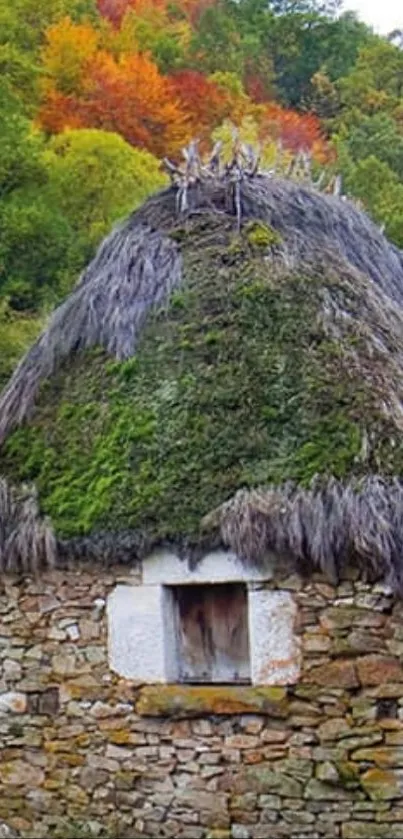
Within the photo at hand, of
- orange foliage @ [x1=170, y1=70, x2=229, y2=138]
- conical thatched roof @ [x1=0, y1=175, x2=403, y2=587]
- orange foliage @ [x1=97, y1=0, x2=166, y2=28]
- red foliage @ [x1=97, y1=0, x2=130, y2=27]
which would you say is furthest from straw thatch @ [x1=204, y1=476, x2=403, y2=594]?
red foliage @ [x1=97, y1=0, x2=130, y2=27]

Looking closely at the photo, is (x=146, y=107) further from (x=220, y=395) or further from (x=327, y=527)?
(x=327, y=527)

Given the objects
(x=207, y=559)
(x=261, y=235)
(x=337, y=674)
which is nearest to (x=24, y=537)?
(x=207, y=559)

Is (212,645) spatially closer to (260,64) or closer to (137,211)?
(137,211)

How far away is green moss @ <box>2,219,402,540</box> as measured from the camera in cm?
744

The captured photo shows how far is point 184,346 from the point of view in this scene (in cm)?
817

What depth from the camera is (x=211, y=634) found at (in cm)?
763

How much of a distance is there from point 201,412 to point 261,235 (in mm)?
1522

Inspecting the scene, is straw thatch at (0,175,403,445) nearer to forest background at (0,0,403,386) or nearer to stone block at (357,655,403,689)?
Answer: forest background at (0,0,403,386)

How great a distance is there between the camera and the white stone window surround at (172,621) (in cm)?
718

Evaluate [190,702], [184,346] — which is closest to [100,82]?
[184,346]

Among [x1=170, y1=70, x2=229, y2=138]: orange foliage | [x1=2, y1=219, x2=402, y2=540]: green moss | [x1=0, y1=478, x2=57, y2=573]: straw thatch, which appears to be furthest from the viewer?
[x1=170, y1=70, x2=229, y2=138]: orange foliage

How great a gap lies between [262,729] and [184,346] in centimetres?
239

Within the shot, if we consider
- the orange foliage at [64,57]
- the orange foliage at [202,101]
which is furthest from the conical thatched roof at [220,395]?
the orange foliage at [202,101]

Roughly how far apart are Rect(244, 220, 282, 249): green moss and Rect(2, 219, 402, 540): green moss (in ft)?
0.25
